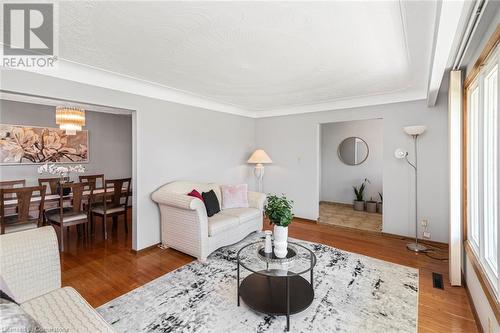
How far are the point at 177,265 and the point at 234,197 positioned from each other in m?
1.39

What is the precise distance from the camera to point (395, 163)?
388cm

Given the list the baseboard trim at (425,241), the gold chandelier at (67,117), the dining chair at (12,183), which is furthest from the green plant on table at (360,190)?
the dining chair at (12,183)

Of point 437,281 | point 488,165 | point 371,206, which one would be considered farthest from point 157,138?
point 371,206

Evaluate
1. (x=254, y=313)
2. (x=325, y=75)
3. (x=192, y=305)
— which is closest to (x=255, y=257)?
(x=254, y=313)

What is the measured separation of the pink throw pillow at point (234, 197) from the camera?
391cm

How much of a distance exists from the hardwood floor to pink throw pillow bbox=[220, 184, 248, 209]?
3.37ft

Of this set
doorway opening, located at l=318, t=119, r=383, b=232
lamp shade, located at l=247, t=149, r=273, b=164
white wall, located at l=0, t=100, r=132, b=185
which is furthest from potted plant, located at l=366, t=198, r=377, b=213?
white wall, located at l=0, t=100, r=132, b=185

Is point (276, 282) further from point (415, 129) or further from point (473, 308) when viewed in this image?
point (415, 129)

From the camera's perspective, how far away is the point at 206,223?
3.02 m

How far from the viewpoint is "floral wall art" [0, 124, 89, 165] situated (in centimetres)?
439

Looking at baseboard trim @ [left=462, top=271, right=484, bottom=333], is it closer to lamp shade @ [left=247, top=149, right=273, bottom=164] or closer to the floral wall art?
lamp shade @ [left=247, top=149, right=273, bottom=164]

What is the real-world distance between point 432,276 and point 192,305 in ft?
8.78

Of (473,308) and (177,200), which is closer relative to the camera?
(473,308)

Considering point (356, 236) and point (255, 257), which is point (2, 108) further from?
point (356, 236)
